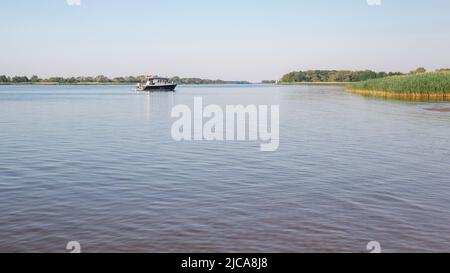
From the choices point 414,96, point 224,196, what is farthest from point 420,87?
point 224,196

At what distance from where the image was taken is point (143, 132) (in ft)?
113

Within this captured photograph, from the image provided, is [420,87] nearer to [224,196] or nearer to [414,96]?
[414,96]

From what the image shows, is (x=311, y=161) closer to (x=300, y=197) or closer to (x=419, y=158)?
(x=419, y=158)

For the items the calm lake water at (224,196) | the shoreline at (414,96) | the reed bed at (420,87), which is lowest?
the calm lake water at (224,196)

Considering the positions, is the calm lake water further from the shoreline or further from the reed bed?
the shoreline

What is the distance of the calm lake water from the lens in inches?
429

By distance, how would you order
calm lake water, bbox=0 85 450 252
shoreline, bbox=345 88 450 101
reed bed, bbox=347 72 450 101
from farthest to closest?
1. shoreline, bbox=345 88 450 101
2. reed bed, bbox=347 72 450 101
3. calm lake water, bbox=0 85 450 252

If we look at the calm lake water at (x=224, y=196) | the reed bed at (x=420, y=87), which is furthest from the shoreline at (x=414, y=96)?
the calm lake water at (x=224, y=196)

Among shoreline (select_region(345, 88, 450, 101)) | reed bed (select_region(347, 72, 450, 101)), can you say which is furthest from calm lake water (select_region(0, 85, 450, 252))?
shoreline (select_region(345, 88, 450, 101))

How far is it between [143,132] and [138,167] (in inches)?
583

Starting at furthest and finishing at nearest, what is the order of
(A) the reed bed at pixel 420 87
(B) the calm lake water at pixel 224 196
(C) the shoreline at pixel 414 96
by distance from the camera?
(C) the shoreline at pixel 414 96
(A) the reed bed at pixel 420 87
(B) the calm lake water at pixel 224 196

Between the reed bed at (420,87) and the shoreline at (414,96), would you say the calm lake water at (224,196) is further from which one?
the shoreline at (414,96)

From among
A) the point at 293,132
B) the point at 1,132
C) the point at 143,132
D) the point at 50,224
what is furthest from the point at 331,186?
the point at 1,132

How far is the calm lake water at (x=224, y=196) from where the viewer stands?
10.9 metres
